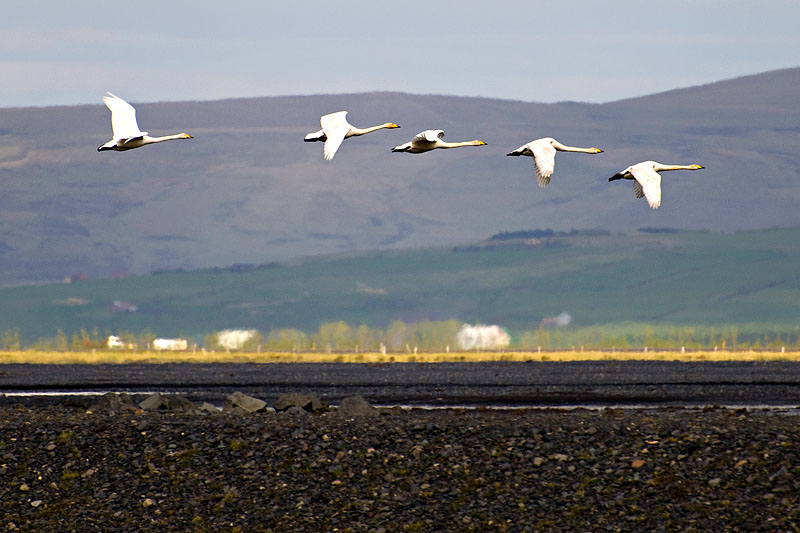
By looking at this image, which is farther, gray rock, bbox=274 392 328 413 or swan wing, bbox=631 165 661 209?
gray rock, bbox=274 392 328 413

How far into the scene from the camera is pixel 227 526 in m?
26.1

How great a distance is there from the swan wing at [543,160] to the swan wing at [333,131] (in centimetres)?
384

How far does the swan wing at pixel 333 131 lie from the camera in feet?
89.7

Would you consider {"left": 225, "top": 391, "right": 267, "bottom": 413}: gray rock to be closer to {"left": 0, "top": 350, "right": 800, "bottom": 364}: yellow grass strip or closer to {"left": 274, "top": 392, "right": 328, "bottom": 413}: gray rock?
{"left": 274, "top": 392, "right": 328, "bottom": 413}: gray rock

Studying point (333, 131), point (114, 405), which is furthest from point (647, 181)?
point (114, 405)

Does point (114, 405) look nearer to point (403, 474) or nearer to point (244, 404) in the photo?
point (244, 404)

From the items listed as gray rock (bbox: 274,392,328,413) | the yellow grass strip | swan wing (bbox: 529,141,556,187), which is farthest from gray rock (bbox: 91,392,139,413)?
the yellow grass strip

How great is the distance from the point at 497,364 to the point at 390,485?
48438 mm

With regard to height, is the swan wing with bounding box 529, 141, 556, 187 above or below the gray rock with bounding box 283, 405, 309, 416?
above

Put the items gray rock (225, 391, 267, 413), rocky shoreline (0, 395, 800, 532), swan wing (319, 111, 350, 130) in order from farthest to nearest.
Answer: gray rock (225, 391, 267, 413)
swan wing (319, 111, 350, 130)
rocky shoreline (0, 395, 800, 532)

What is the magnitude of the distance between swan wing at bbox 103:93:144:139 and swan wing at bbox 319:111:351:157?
17.8ft

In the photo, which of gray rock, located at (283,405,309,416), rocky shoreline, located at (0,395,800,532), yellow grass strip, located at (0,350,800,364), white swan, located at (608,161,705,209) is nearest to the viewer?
rocky shoreline, located at (0,395,800,532)

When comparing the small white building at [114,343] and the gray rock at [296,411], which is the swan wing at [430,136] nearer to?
the gray rock at [296,411]

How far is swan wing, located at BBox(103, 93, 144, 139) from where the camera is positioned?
34.6m
